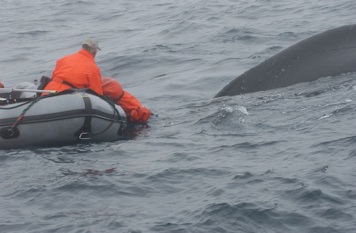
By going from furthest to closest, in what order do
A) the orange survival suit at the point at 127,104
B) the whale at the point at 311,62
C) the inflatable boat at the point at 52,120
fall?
the orange survival suit at the point at 127,104 → the whale at the point at 311,62 → the inflatable boat at the point at 52,120

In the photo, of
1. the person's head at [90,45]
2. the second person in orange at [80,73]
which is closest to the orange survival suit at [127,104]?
the second person in orange at [80,73]

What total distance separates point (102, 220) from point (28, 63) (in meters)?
13.5

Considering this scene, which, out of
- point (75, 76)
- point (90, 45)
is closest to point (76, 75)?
point (75, 76)

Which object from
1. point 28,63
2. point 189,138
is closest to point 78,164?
point 189,138

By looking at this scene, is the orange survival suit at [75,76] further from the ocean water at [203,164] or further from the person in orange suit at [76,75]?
the ocean water at [203,164]

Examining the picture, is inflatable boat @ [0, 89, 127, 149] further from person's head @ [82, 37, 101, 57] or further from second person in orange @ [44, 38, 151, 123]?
person's head @ [82, 37, 101, 57]

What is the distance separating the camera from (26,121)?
1138 cm

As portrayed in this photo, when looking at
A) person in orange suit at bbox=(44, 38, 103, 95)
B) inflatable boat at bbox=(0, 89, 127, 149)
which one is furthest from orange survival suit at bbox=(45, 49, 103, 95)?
inflatable boat at bbox=(0, 89, 127, 149)

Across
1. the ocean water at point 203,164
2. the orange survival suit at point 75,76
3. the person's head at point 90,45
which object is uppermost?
the person's head at point 90,45

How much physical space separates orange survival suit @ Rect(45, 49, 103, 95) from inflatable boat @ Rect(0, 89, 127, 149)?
530mm

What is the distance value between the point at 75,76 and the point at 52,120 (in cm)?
116

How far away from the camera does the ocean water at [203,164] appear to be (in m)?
8.15

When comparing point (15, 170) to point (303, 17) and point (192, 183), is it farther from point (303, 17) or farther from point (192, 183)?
point (303, 17)

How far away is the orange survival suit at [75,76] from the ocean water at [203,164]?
3.58ft
